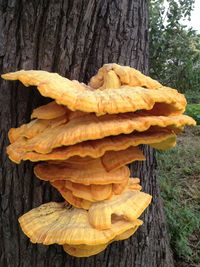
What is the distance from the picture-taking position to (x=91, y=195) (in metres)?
1.76

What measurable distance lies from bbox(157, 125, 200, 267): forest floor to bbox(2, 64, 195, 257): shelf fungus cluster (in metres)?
2.11

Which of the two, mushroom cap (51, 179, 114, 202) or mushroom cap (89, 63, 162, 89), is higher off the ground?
mushroom cap (89, 63, 162, 89)

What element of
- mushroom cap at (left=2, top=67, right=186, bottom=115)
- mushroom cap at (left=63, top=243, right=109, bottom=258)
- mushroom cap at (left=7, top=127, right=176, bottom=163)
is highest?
mushroom cap at (left=2, top=67, right=186, bottom=115)

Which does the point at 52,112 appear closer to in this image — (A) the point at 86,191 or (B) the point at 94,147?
(B) the point at 94,147

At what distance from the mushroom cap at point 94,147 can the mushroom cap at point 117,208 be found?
322mm

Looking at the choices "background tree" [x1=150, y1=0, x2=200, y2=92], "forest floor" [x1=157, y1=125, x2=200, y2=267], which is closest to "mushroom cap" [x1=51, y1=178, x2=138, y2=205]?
"forest floor" [x1=157, y1=125, x2=200, y2=267]

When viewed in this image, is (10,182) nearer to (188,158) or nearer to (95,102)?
(95,102)

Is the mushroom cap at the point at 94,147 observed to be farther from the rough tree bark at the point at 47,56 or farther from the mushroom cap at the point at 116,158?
the rough tree bark at the point at 47,56

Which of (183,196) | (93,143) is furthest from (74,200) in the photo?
(183,196)

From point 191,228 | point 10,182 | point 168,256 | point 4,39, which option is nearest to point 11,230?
point 10,182

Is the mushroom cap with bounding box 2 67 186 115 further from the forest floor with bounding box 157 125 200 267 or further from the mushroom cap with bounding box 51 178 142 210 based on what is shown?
the forest floor with bounding box 157 125 200 267

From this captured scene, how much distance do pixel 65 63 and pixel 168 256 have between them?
198 centimetres

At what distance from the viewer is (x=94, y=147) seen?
5.25 ft

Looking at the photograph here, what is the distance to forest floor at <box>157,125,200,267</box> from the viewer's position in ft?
12.4
